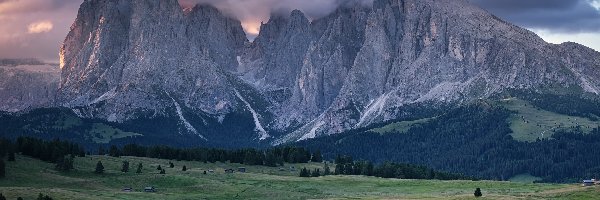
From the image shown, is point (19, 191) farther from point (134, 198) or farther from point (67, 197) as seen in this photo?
point (134, 198)

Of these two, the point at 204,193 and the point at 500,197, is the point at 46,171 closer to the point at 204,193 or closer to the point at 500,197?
the point at 204,193

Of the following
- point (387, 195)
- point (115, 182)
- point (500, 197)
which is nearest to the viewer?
point (500, 197)

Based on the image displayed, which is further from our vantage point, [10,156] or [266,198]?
[10,156]

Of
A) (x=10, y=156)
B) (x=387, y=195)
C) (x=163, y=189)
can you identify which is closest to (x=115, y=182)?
(x=163, y=189)

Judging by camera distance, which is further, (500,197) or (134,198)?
(134,198)

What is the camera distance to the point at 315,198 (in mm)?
185125

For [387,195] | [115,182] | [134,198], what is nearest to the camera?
[134,198]

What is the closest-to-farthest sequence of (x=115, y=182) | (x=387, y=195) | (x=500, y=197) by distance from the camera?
(x=500, y=197) → (x=387, y=195) → (x=115, y=182)

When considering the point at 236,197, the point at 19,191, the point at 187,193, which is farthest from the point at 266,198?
the point at 19,191

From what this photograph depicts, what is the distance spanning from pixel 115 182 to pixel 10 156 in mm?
25352

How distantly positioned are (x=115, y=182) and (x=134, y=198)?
28575 mm

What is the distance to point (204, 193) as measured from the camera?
622ft

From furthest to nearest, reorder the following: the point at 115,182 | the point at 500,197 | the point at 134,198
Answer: the point at 115,182, the point at 134,198, the point at 500,197

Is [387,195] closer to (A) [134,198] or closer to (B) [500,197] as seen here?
(B) [500,197]
